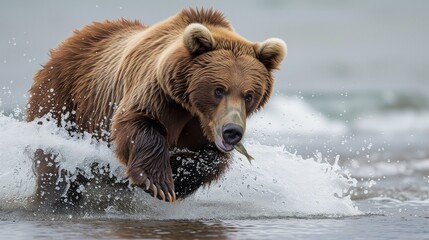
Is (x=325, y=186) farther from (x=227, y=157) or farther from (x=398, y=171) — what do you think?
(x=398, y=171)

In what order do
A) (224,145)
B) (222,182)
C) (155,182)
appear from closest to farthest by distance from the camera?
(224,145)
(155,182)
(222,182)

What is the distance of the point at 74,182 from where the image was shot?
852 centimetres

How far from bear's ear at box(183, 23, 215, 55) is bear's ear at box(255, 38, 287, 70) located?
365mm

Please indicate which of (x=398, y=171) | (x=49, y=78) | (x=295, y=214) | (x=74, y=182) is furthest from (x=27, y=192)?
(x=398, y=171)

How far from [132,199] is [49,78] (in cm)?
137

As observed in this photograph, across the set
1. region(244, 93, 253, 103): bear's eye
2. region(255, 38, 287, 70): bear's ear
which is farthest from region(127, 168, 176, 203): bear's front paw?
region(255, 38, 287, 70): bear's ear

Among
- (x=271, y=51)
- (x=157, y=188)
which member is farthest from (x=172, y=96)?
(x=271, y=51)

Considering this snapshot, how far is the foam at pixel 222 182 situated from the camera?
8.09 meters

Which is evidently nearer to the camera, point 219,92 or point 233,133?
point 233,133

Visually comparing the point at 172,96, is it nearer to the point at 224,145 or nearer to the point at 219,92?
the point at 219,92

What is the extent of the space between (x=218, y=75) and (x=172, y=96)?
396mm

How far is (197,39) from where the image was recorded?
291 inches

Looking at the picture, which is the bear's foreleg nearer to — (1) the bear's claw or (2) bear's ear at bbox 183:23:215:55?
(1) the bear's claw

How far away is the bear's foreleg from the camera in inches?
292
